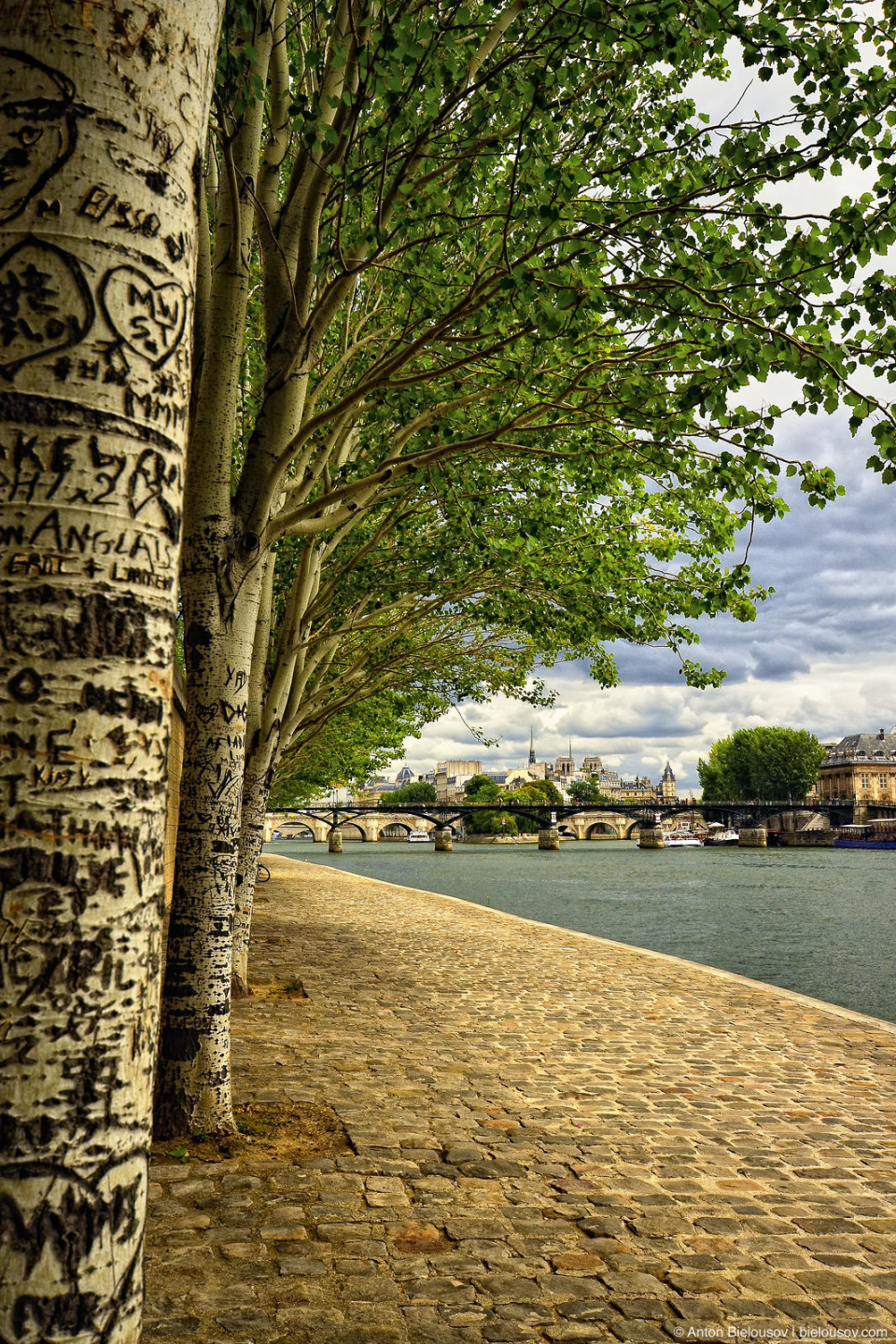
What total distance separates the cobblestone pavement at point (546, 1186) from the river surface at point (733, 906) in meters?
10.0

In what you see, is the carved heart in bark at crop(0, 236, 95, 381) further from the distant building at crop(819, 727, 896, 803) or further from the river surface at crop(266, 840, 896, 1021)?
the distant building at crop(819, 727, 896, 803)

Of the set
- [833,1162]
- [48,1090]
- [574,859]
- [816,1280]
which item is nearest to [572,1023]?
[833,1162]

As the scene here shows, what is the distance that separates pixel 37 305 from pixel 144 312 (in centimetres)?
19

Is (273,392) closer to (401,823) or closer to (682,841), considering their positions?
(682,841)

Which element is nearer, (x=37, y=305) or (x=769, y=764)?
(x=37, y=305)

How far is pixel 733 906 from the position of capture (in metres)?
38.3

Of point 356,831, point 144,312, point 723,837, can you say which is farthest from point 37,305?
point 356,831

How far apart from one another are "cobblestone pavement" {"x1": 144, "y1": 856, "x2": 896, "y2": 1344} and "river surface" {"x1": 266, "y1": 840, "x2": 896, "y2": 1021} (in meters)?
10.0

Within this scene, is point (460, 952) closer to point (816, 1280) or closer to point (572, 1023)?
point (572, 1023)

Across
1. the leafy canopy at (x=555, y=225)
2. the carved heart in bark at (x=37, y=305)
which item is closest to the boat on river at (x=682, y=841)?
the leafy canopy at (x=555, y=225)

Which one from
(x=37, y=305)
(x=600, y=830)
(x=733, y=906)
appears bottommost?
(x=600, y=830)

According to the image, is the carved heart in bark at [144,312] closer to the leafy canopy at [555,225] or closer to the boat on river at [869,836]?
the leafy canopy at [555,225]

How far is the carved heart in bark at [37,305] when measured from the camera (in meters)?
1.70

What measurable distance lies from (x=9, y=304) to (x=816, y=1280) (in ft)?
15.1
